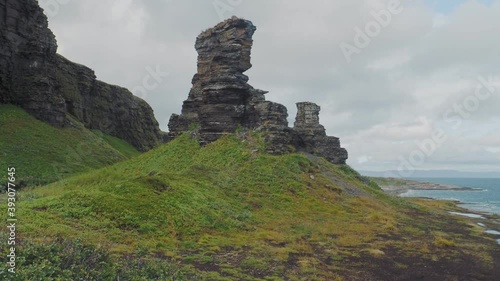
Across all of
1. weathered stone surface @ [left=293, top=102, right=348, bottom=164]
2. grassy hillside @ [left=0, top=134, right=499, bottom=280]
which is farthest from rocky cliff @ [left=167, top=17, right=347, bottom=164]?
weathered stone surface @ [left=293, top=102, right=348, bottom=164]

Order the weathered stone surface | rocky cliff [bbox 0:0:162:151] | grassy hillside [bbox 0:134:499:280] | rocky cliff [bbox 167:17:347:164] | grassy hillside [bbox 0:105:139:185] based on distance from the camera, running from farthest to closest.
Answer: the weathered stone surface
rocky cliff [bbox 0:0:162:151]
rocky cliff [bbox 167:17:347:164]
grassy hillside [bbox 0:105:139:185]
grassy hillside [bbox 0:134:499:280]

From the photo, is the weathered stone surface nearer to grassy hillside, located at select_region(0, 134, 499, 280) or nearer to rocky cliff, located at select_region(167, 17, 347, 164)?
rocky cliff, located at select_region(167, 17, 347, 164)

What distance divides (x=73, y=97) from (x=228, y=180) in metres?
58.3

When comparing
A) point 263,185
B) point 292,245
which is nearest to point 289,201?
point 263,185

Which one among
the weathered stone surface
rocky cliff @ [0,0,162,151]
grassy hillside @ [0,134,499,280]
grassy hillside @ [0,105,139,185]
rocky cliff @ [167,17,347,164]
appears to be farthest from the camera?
the weathered stone surface

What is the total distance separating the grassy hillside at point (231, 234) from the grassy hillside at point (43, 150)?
1311cm

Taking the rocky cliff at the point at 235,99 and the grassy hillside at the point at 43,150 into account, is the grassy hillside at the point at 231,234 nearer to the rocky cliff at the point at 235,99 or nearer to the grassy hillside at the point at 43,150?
the rocky cliff at the point at 235,99

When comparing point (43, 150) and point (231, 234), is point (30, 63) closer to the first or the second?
point (43, 150)

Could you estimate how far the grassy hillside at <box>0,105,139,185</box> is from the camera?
145 feet

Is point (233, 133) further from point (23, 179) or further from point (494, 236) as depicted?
point (494, 236)

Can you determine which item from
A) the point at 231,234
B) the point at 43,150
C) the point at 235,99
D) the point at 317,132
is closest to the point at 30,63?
the point at 43,150

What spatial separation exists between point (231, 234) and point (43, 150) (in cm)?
3871

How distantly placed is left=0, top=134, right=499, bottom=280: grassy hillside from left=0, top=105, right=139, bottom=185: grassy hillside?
43.0 ft

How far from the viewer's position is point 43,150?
49688 millimetres
